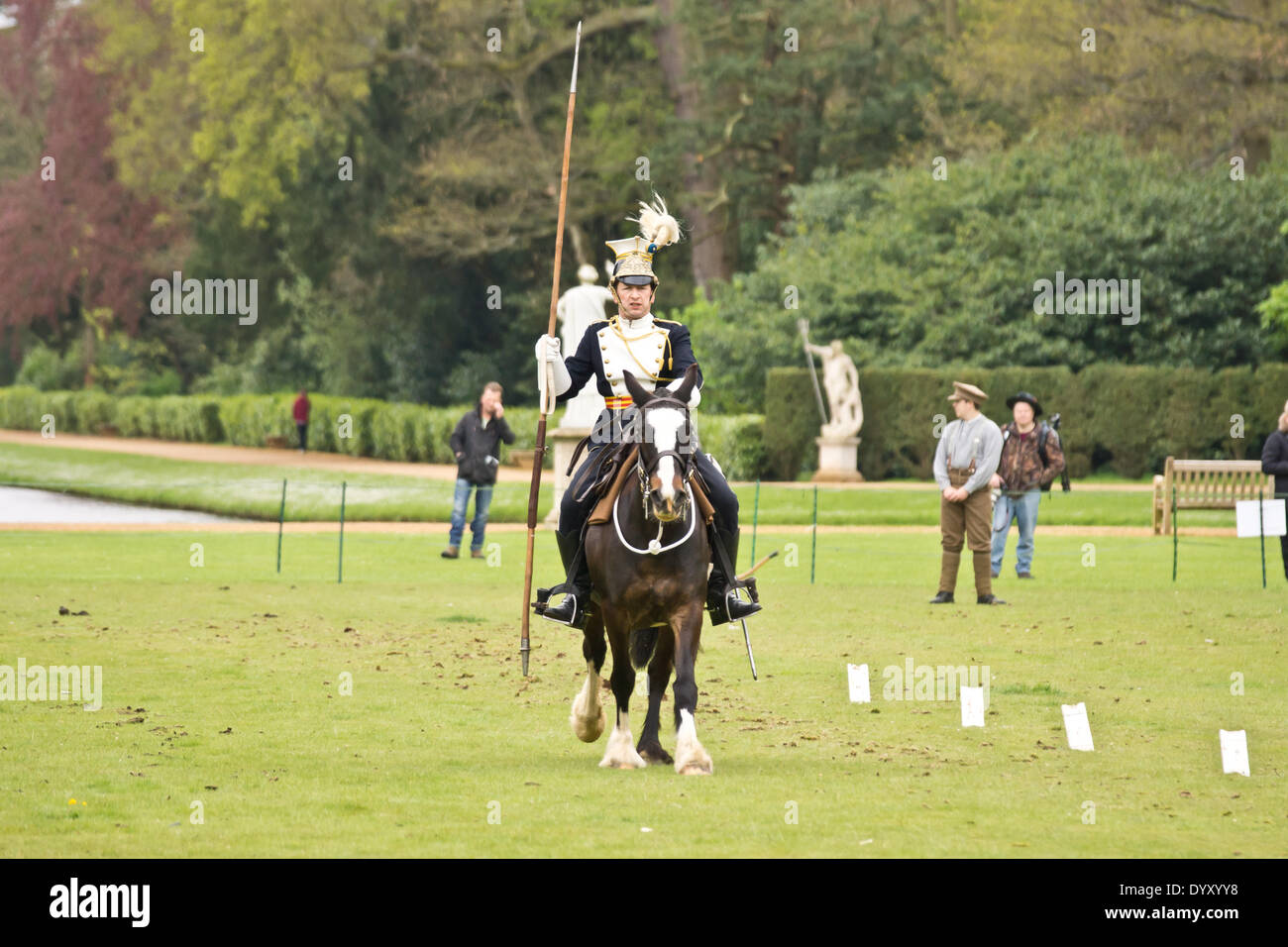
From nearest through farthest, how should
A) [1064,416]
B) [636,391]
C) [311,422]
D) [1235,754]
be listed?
[636,391], [1235,754], [1064,416], [311,422]

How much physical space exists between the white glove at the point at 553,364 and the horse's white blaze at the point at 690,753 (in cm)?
199

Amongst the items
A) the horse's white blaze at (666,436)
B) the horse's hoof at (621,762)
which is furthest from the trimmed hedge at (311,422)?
the horse's white blaze at (666,436)

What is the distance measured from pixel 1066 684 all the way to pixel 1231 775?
3.62m

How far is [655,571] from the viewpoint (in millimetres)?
9633

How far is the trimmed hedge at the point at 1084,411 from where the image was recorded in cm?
3503

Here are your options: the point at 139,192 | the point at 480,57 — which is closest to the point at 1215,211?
the point at 480,57

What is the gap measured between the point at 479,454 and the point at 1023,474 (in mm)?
6989

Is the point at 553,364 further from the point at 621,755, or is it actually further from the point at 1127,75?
the point at 1127,75

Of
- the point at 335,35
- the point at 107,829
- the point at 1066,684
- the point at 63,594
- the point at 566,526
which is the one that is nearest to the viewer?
the point at 107,829

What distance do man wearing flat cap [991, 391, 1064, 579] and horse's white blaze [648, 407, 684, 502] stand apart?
A: 12405 millimetres

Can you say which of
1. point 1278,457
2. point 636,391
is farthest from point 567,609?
point 1278,457

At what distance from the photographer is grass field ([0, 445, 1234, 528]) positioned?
30516 millimetres

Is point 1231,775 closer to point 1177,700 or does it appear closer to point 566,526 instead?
point 1177,700

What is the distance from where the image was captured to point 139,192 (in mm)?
64812
